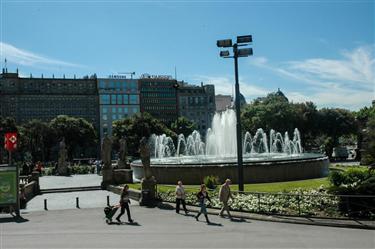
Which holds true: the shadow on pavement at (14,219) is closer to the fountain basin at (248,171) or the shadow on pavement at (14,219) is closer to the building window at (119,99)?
the fountain basin at (248,171)

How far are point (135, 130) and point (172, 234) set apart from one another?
7383 cm

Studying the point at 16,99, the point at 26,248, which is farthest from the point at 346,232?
the point at 16,99

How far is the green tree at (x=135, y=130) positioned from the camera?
8712 centimetres

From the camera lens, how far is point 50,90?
136m

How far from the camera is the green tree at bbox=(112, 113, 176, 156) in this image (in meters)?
87.1

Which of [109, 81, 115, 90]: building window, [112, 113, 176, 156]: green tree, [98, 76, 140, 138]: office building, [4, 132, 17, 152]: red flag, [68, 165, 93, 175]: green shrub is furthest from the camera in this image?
[109, 81, 115, 90]: building window

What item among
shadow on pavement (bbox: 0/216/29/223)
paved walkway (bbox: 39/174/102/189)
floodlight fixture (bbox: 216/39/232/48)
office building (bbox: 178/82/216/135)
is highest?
office building (bbox: 178/82/216/135)

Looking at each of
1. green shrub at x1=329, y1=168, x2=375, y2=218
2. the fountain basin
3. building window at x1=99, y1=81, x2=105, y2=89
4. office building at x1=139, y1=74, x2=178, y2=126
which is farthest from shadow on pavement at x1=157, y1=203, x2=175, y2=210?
building window at x1=99, y1=81, x2=105, y2=89

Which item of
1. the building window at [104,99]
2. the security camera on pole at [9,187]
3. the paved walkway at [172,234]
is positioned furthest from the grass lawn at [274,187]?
the building window at [104,99]

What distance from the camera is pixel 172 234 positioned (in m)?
15.5

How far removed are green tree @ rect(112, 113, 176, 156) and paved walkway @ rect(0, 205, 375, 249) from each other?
67.3 metres

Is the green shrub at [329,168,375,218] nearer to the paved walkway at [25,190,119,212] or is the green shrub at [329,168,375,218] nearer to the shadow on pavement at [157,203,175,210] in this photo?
the shadow on pavement at [157,203,175,210]

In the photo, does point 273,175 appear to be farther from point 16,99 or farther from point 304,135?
point 16,99

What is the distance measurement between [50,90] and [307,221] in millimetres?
129351
